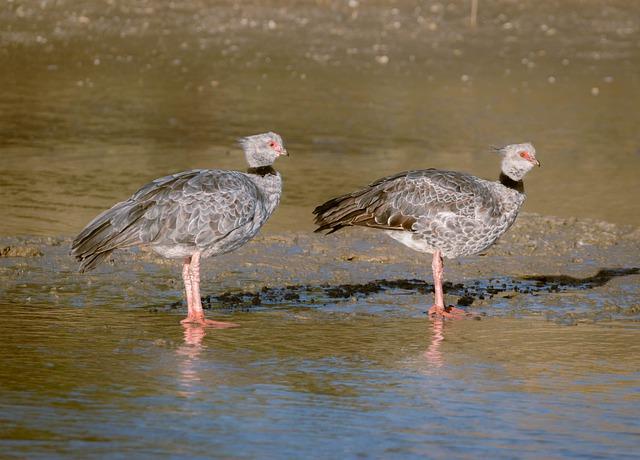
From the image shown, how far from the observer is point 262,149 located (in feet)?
34.2

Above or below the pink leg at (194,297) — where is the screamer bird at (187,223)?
above

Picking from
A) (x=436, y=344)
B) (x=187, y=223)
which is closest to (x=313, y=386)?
(x=436, y=344)

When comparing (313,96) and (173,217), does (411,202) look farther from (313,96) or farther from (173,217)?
(313,96)

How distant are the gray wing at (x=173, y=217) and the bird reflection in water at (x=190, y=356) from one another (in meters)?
0.77

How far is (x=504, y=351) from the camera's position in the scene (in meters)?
8.93

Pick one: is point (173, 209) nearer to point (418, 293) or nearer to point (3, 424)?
point (418, 293)

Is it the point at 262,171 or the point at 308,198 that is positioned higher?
the point at 308,198

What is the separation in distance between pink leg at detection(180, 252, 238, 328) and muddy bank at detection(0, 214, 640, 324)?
1.14 ft

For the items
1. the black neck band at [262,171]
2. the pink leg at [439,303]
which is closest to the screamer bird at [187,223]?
the black neck band at [262,171]

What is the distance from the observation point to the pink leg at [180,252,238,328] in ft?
31.0

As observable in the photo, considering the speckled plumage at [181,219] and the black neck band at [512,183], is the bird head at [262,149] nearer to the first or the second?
the speckled plumage at [181,219]

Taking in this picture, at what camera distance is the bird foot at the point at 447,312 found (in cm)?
995

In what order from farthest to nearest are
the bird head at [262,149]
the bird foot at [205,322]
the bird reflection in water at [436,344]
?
the bird head at [262,149], the bird foot at [205,322], the bird reflection in water at [436,344]

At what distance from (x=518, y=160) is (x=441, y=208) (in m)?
0.82
